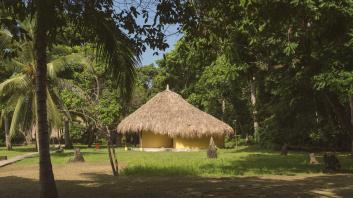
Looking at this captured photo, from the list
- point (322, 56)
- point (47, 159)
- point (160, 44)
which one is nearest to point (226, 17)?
point (160, 44)

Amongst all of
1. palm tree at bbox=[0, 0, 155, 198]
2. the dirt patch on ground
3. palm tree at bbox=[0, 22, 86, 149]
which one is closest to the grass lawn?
the dirt patch on ground

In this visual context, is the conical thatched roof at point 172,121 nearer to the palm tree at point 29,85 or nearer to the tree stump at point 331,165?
the palm tree at point 29,85

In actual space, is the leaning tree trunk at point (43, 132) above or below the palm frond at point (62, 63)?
below

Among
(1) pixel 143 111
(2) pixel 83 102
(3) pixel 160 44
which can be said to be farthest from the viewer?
(1) pixel 143 111

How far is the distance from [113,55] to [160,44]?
134 cm

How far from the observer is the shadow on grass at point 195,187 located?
9875 millimetres

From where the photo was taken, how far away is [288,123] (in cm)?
2592

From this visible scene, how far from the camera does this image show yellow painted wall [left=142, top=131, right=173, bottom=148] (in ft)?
109

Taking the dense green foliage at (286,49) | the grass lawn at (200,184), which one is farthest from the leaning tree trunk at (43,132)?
the dense green foliage at (286,49)

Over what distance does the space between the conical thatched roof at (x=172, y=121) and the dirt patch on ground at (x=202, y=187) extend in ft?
57.5

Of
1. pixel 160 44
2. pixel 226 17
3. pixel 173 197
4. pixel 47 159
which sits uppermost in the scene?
pixel 226 17

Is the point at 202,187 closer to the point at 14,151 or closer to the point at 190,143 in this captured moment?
the point at 190,143

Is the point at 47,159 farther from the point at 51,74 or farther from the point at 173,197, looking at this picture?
the point at 51,74

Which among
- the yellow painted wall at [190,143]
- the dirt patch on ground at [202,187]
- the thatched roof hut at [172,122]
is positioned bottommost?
the dirt patch on ground at [202,187]
